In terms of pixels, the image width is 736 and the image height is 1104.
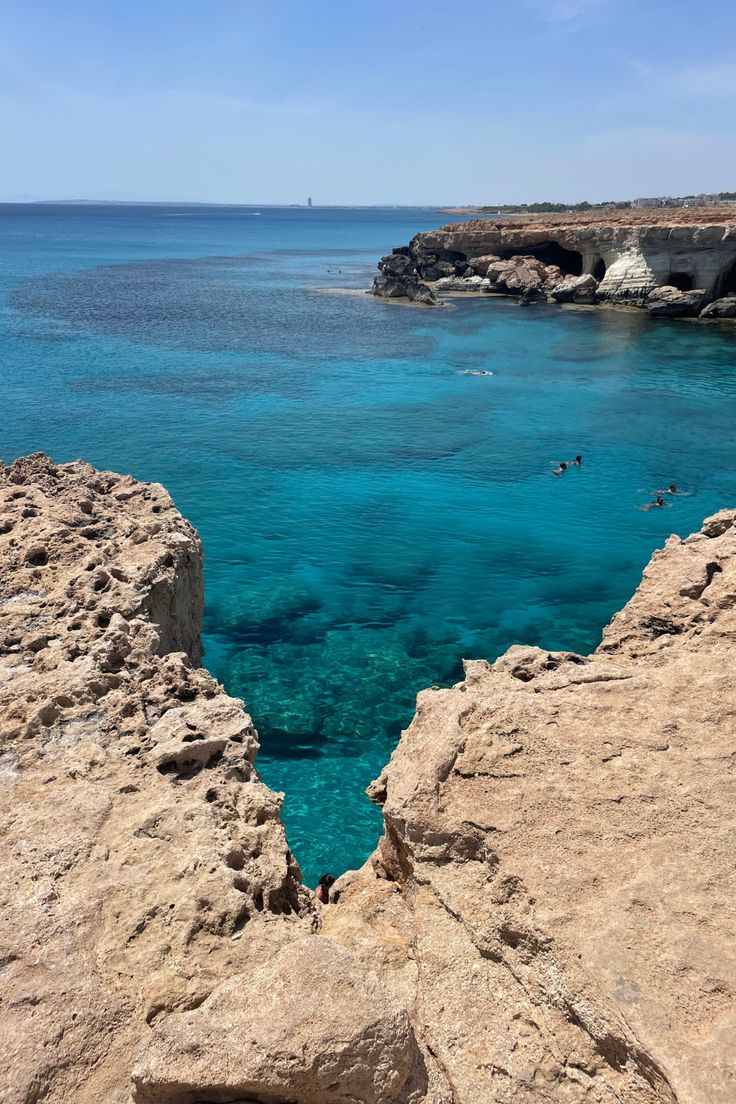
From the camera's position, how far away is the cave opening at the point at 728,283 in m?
56.1

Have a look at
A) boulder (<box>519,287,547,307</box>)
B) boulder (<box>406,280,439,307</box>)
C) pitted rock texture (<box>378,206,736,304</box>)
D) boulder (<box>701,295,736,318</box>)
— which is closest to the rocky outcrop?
boulder (<box>406,280,439,307</box>)

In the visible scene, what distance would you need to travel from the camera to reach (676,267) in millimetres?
56656

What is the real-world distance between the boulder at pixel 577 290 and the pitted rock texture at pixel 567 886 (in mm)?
61093

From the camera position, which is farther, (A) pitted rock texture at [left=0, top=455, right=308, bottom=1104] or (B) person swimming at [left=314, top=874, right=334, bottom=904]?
(B) person swimming at [left=314, top=874, right=334, bottom=904]

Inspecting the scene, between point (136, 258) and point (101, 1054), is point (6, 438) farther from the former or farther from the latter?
point (136, 258)

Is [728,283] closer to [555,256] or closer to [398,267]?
[555,256]

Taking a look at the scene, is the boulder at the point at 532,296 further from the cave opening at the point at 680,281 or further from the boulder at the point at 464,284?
the cave opening at the point at 680,281

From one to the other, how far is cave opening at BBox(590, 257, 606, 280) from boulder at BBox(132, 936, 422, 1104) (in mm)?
68157

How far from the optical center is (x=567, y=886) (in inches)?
215

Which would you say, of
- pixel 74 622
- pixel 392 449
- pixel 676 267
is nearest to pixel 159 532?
pixel 74 622

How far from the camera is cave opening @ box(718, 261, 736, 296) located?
184ft

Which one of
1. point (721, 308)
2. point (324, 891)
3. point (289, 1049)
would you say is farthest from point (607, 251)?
point (289, 1049)

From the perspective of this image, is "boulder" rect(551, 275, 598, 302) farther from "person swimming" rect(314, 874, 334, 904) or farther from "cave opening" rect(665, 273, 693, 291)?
"person swimming" rect(314, 874, 334, 904)

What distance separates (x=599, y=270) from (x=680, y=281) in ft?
29.7
